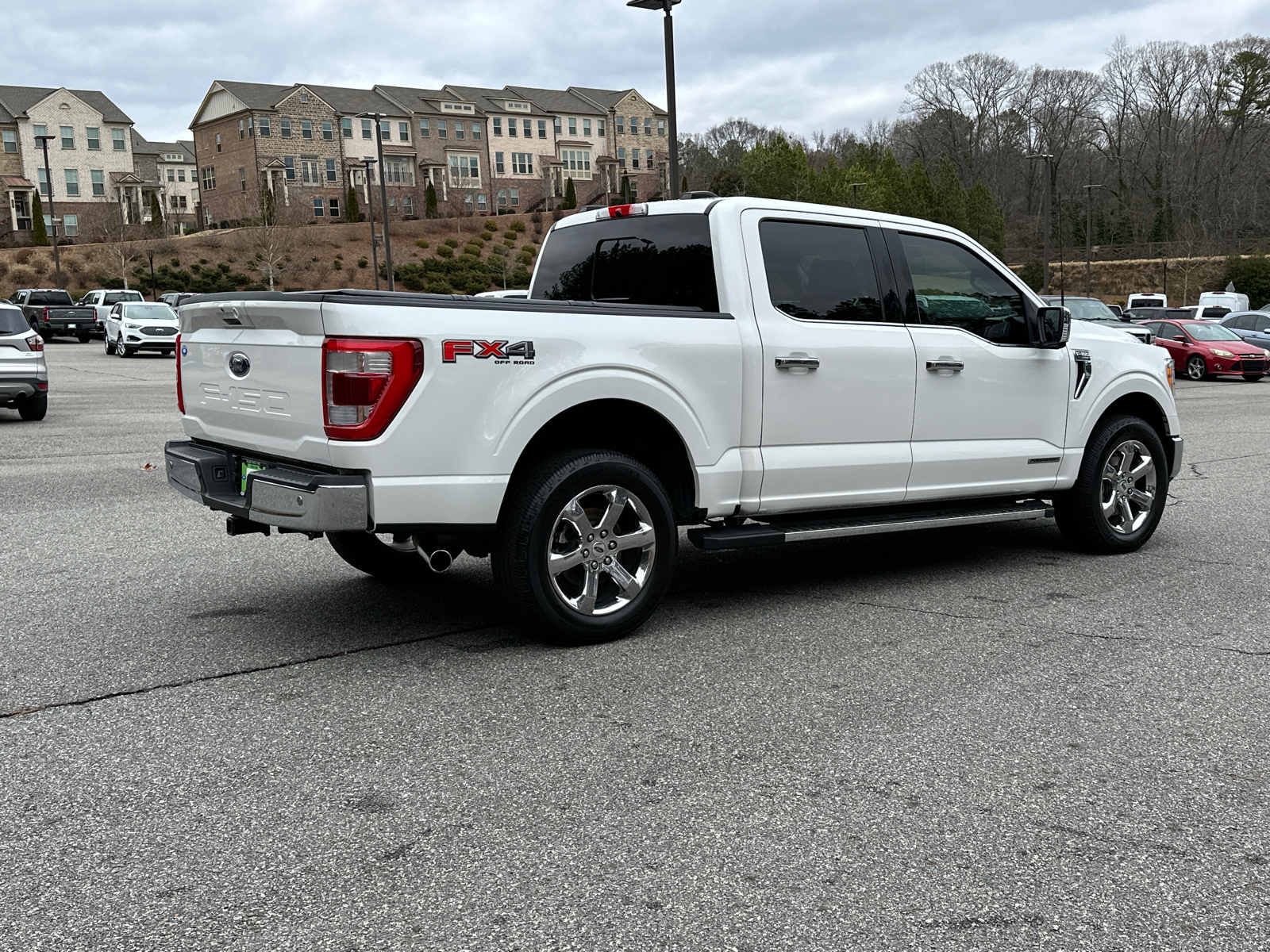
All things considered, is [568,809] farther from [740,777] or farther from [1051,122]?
[1051,122]

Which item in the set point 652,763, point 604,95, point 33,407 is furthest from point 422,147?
point 652,763

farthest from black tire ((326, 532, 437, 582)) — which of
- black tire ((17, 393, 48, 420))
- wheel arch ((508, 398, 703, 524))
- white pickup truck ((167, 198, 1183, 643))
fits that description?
black tire ((17, 393, 48, 420))

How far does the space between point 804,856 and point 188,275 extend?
71891mm

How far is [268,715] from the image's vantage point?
14.5 ft

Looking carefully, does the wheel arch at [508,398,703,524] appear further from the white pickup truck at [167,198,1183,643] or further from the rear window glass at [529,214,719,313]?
the rear window glass at [529,214,719,313]

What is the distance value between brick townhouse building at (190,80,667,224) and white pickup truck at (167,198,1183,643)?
262 feet

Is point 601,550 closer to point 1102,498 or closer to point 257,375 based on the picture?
point 257,375

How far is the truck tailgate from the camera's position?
15.7ft

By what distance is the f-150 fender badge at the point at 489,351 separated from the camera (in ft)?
15.6

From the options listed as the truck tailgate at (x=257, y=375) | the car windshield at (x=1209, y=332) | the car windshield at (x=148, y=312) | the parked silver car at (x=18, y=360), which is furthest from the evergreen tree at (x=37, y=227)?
the truck tailgate at (x=257, y=375)

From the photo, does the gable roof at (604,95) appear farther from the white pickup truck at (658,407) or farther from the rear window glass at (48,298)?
the white pickup truck at (658,407)

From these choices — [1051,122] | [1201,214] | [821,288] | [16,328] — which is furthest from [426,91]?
[821,288]

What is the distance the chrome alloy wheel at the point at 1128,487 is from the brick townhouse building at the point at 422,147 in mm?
79958

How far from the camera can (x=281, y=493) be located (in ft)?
15.8
